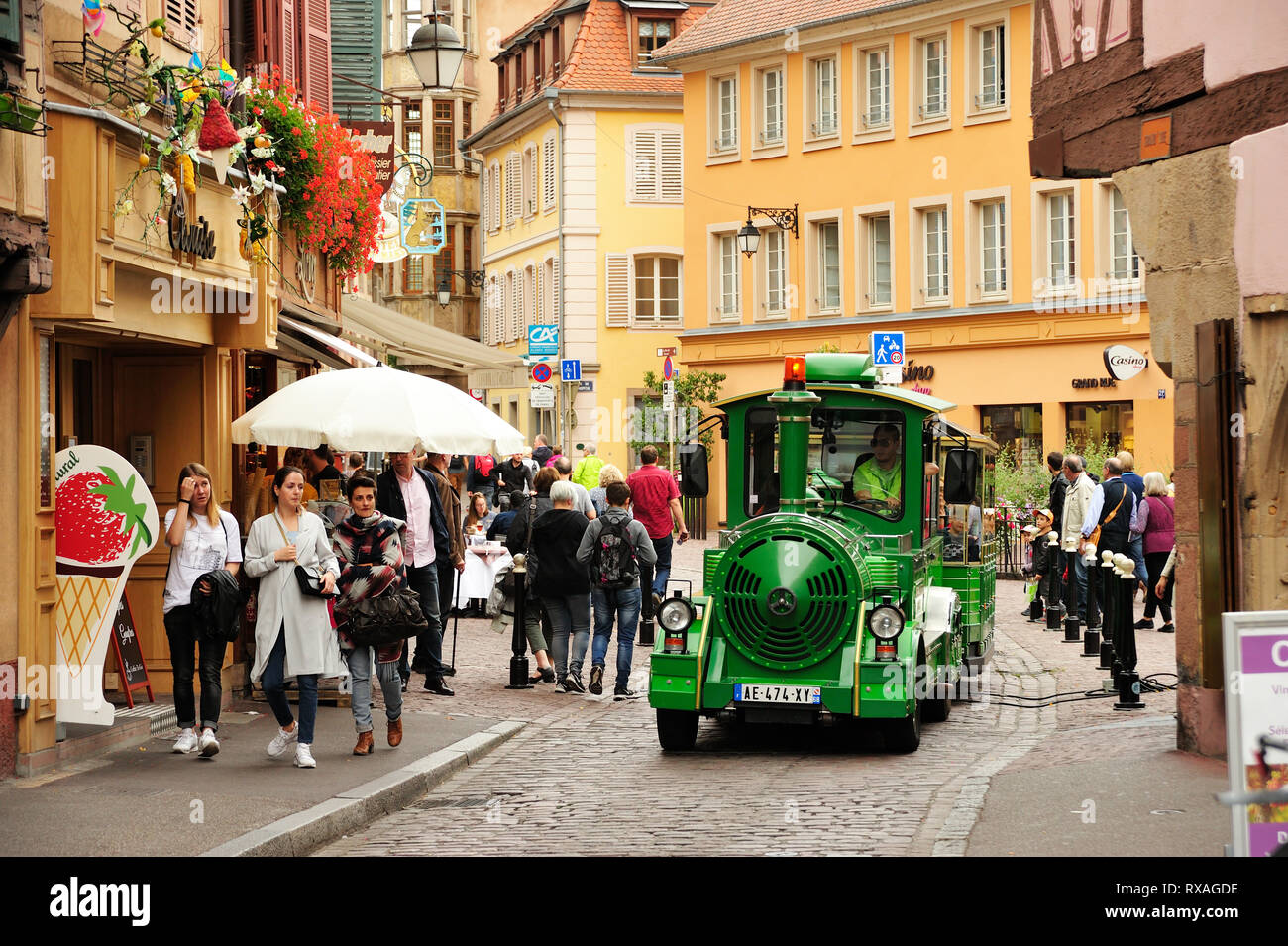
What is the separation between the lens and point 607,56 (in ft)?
169

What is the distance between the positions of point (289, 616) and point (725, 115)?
3342 cm

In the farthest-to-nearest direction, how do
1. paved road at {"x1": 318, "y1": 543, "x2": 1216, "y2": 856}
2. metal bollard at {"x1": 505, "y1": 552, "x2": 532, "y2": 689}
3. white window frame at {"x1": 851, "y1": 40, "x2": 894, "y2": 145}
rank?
white window frame at {"x1": 851, "y1": 40, "x2": 894, "y2": 145}
metal bollard at {"x1": 505, "y1": 552, "x2": 532, "y2": 689}
paved road at {"x1": 318, "y1": 543, "x2": 1216, "y2": 856}

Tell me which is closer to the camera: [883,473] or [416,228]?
[883,473]

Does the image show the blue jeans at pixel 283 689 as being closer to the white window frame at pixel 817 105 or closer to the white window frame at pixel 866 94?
the white window frame at pixel 866 94

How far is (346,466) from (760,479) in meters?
7.31

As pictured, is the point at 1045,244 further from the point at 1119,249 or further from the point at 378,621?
the point at 378,621

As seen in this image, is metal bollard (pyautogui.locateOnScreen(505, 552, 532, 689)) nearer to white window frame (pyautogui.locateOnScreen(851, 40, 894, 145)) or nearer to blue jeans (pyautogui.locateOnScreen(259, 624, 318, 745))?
blue jeans (pyautogui.locateOnScreen(259, 624, 318, 745))

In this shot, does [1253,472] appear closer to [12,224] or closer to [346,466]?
[12,224]

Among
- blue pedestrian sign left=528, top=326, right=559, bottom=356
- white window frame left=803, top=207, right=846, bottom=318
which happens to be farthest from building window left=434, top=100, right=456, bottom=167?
blue pedestrian sign left=528, top=326, right=559, bottom=356

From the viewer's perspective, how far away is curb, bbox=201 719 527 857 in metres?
8.84

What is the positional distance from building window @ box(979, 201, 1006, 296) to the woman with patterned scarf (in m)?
27.2

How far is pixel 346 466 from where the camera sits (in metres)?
19.4

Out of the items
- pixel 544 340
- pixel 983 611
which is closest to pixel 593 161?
pixel 544 340

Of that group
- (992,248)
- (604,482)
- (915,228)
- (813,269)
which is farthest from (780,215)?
(604,482)
